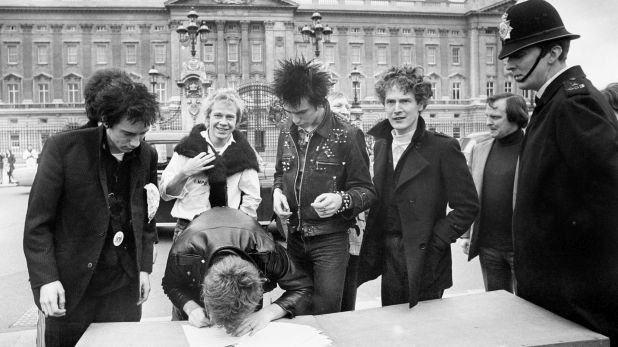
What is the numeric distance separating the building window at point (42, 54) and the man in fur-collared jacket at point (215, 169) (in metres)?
55.1

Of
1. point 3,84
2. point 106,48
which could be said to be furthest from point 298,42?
point 3,84

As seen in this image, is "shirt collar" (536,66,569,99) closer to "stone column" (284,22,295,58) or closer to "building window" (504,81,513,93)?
"stone column" (284,22,295,58)

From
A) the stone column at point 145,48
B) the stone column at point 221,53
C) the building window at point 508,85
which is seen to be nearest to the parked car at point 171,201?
the stone column at point 221,53

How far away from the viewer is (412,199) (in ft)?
10.0

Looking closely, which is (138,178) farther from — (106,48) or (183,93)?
(106,48)

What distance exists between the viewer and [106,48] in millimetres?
51500

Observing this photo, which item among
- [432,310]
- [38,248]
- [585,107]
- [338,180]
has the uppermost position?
[585,107]

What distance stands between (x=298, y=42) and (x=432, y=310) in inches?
2054

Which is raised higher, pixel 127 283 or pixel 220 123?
pixel 220 123

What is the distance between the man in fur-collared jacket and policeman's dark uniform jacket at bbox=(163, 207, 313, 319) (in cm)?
64

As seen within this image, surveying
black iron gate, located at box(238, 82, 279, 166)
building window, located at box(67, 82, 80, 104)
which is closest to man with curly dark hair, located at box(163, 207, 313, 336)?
black iron gate, located at box(238, 82, 279, 166)

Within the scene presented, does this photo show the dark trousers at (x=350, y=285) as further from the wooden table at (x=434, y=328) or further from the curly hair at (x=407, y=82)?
the curly hair at (x=407, y=82)

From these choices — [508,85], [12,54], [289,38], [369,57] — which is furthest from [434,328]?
[508,85]

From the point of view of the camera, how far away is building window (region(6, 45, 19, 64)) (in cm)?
5131
